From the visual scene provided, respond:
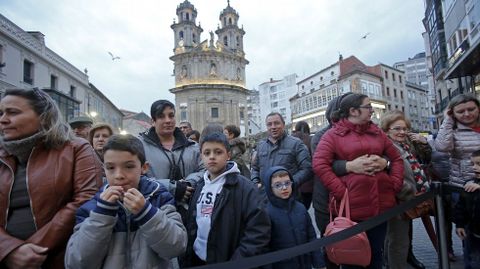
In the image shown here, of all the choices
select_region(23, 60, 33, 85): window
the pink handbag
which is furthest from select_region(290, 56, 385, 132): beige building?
the pink handbag

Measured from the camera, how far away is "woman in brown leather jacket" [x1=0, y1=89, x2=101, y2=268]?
2004 millimetres

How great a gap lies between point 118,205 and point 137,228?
208mm

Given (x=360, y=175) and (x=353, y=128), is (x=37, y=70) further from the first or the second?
(x=360, y=175)

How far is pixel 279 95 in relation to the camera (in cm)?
8800

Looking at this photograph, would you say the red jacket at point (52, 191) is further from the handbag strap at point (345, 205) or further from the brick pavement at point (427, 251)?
the brick pavement at point (427, 251)

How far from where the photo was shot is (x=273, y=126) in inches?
182

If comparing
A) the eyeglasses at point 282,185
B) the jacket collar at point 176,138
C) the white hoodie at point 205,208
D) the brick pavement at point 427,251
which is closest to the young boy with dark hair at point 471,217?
the brick pavement at point 427,251

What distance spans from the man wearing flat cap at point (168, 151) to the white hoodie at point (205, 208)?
12.3 inches

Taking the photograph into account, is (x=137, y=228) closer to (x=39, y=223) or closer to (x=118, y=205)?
(x=118, y=205)

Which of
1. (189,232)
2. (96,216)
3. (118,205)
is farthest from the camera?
(189,232)

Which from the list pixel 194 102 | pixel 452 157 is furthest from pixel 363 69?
pixel 452 157

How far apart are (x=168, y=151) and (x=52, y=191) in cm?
139

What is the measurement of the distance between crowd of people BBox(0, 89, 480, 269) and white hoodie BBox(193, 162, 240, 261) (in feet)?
0.03

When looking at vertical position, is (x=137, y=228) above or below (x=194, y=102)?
below
